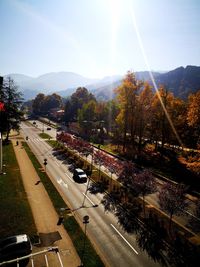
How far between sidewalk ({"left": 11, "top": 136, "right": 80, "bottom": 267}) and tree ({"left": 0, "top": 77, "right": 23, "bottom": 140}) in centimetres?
3355

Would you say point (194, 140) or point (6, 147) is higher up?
point (194, 140)

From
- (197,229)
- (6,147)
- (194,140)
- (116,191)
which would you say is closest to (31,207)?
(116,191)

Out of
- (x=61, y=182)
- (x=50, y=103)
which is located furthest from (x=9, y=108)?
(x=50, y=103)

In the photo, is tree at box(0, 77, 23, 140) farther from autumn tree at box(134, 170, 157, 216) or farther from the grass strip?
autumn tree at box(134, 170, 157, 216)

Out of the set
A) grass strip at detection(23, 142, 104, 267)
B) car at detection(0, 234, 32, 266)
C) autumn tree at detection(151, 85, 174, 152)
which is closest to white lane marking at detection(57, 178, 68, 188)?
grass strip at detection(23, 142, 104, 267)

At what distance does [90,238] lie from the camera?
24.8m

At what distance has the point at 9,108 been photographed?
78562 millimetres

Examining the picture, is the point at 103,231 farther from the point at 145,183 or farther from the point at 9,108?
the point at 9,108

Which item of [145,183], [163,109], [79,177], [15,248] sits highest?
→ [163,109]

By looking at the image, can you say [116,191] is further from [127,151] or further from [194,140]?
[194,140]

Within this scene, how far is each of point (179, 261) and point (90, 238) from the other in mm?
8805

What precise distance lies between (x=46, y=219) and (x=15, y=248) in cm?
709

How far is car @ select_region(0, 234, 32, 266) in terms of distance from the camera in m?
21.3

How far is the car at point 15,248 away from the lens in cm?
2125
